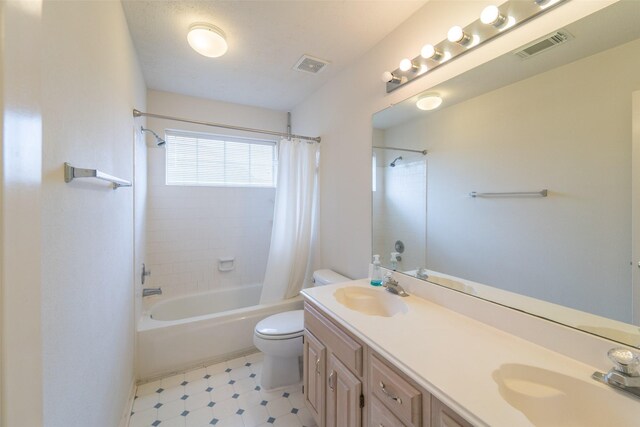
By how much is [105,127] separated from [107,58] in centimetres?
34

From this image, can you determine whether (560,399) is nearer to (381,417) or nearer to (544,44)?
(381,417)

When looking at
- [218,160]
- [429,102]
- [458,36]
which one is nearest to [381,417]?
[429,102]

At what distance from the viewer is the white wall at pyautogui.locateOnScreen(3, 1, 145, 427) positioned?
0.43 metres

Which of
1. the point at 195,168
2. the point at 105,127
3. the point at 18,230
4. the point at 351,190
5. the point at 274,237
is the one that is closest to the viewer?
the point at 18,230

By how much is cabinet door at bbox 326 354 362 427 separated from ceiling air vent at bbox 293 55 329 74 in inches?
81.3

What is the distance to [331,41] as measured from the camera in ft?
5.94

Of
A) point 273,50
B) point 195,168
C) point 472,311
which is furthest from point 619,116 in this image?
point 195,168

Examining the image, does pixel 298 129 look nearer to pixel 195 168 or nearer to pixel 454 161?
pixel 195 168

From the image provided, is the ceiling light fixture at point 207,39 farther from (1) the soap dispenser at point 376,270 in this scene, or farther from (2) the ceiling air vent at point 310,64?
(1) the soap dispenser at point 376,270

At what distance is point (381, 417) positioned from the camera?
95 cm

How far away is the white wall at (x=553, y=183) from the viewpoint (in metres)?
0.85

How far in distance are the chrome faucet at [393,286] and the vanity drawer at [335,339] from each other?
18.0 inches

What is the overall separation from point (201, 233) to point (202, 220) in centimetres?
14

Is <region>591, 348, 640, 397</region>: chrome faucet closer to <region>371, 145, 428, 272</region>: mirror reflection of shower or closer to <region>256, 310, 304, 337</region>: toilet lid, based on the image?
<region>371, 145, 428, 272</region>: mirror reflection of shower
